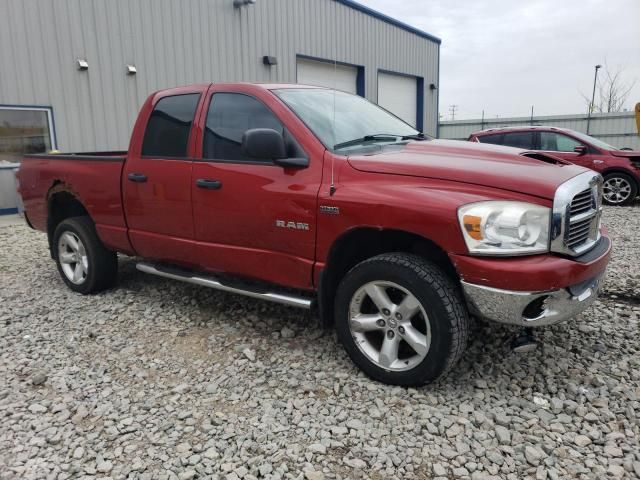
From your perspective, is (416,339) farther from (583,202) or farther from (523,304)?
(583,202)

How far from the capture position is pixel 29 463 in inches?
100

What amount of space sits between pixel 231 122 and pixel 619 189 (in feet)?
30.5

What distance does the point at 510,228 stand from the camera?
263cm

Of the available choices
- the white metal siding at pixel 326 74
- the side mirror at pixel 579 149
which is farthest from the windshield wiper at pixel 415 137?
the white metal siding at pixel 326 74

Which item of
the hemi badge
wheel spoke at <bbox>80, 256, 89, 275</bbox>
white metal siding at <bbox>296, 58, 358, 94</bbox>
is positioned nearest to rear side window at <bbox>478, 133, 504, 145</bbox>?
white metal siding at <bbox>296, 58, 358, 94</bbox>

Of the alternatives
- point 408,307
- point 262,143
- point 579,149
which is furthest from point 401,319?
point 579,149

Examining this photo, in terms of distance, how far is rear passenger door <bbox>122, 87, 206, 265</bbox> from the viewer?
3.97m

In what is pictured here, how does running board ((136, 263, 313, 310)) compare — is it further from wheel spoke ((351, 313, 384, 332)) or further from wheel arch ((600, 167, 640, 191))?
wheel arch ((600, 167, 640, 191))

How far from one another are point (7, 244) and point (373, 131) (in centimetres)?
625

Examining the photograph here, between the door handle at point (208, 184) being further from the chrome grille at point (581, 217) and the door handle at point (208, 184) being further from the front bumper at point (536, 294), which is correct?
the chrome grille at point (581, 217)

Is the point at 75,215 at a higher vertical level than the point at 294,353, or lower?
higher

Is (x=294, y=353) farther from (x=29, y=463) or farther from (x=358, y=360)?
(x=29, y=463)

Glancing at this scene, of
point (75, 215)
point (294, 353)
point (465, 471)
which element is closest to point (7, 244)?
point (75, 215)

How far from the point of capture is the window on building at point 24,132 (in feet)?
31.5
